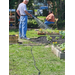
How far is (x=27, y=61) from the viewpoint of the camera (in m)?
4.23

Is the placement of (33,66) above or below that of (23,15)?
below

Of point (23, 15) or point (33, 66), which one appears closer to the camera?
point (33, 66)

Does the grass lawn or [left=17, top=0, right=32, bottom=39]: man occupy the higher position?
[left=17, top=0, right=32, bottom=39]: man

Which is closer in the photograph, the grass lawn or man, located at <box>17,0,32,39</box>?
the grass lawn

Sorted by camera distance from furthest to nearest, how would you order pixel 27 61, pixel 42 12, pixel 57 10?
pixel 42 12 < pixel 57 10 < pixel 27 61

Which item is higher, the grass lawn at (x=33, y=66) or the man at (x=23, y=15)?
the man at (x=23, y=15)

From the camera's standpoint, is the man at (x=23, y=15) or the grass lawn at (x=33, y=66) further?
the man at (x=23, y=15)
